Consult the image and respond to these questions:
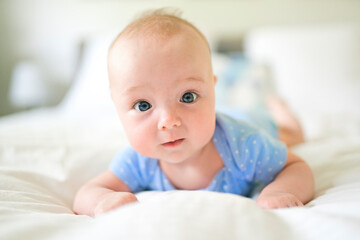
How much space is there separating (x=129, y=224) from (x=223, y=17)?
2.52 meters

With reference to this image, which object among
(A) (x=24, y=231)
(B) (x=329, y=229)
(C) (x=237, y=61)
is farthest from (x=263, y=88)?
(A) (x=24, y=231)

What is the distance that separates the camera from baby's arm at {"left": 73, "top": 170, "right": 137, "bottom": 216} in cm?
62

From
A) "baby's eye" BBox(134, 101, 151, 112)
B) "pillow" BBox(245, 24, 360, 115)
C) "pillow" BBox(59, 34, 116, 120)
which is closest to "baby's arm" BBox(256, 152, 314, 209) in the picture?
"baby's eye" BBox(134, 101, 151, 112)

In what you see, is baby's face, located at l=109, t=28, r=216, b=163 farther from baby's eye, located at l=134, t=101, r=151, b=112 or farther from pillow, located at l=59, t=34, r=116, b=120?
pillow, located at l=59, t=34, r=116, b=120

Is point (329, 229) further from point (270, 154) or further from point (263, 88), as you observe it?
point (263, 88)

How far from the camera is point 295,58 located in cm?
198

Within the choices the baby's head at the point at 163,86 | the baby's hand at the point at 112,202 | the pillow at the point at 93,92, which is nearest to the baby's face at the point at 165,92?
the baby's head at the point at 163,86

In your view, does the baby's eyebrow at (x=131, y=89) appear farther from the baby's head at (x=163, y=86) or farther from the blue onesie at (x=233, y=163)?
the blue onesie at (x=233, y=163)

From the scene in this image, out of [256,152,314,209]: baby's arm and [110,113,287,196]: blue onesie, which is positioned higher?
[110,113,287,196]: blue onesie

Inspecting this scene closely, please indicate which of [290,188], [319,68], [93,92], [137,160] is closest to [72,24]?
[93,92]

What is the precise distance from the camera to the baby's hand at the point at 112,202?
2.00 ft

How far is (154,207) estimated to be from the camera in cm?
49

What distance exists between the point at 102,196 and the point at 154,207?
0.24 m

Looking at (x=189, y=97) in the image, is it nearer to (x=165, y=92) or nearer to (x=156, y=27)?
(x=165, y=92)
